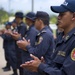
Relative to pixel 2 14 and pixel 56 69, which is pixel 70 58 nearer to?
pixel 56 69

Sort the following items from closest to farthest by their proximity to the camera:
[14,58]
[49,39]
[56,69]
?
[56,69] → [49,39] → [14,58]

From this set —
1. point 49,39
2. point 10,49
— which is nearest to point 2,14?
point 10,49

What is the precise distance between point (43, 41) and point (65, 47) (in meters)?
1.24

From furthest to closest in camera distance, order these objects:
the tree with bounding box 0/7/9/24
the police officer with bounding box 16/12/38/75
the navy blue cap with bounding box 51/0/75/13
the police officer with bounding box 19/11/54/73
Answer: the tree with bounding box 0/7/9/24 < the police officer with bounding box 16/12/38/75 < the police officer with bounding box 19/11/54/73 < the navy blue cap with bounding box 51/0/75/13

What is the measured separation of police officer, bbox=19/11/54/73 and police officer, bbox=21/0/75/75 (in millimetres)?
1073

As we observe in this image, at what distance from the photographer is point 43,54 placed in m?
3.31

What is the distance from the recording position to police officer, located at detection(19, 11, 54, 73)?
129 inches

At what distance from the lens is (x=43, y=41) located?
10.7 feet

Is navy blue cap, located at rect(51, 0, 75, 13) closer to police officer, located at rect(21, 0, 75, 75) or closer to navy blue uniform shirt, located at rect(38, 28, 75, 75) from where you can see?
police officer, located at rect(21, 0, 75, 75)

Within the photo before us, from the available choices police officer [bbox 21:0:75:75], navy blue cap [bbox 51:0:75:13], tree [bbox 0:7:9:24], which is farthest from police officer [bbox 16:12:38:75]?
tree [bbox 0:7:9:24]

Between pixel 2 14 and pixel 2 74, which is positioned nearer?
pixel 2 74

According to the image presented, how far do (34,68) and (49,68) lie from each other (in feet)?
0.46

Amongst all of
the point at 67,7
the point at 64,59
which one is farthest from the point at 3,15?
the point at 64,59

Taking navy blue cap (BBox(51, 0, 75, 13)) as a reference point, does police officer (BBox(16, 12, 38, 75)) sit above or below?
below
